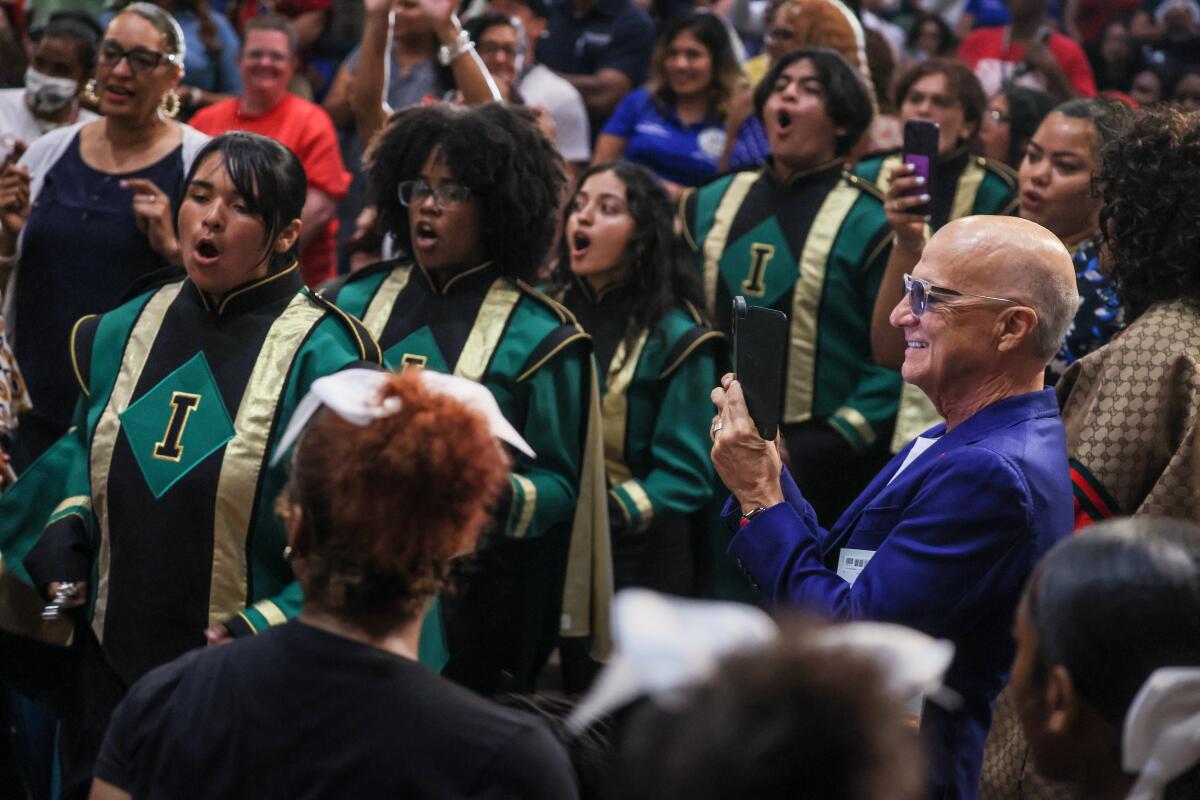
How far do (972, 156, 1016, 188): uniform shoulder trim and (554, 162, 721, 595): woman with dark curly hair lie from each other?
133 centimetres

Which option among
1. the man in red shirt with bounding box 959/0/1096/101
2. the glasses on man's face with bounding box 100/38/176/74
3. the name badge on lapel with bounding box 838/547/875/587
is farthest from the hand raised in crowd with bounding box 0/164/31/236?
the man in red shirt with bounding box 959/0/1096/101

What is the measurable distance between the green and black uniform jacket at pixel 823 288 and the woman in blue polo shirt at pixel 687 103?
1.43 metres

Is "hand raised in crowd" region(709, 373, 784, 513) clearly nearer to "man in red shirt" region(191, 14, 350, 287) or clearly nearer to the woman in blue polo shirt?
"man in red shirt" region(191, 14, 350, 287)

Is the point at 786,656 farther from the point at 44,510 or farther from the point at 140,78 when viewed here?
the point at 140,78

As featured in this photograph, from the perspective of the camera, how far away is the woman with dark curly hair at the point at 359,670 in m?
2.06

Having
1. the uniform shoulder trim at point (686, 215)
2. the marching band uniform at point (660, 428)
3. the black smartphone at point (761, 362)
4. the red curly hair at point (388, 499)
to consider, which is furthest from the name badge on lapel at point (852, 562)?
the uniform shoulder trim at point (686, 215)

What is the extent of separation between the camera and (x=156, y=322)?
12.2ft

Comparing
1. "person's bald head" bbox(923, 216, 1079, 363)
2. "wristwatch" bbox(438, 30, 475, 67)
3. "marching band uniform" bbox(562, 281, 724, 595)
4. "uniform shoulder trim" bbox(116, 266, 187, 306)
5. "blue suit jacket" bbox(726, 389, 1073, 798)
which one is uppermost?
"person's bald head" bbox(923, 216, 1079, 363)

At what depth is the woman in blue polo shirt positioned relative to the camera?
687 centimetres

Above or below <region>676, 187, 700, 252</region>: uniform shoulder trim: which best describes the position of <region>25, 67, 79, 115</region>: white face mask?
above

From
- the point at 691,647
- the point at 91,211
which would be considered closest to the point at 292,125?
the point at 91,211

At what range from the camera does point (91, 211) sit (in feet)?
16.6

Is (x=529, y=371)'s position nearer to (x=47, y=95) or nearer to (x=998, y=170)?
(x=998, y=170)

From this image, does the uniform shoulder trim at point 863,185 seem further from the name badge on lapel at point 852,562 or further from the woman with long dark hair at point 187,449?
the name badge on lapel at point 852,562
